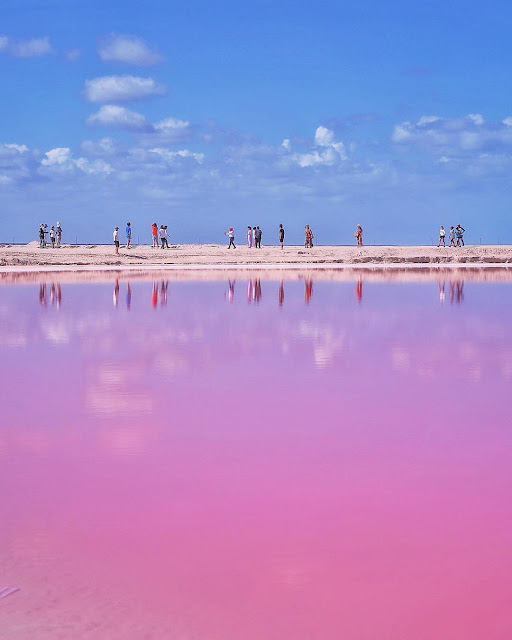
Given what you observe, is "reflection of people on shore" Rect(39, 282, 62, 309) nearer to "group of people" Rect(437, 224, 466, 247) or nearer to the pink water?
the pink water

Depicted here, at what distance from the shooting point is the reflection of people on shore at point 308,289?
733 inches

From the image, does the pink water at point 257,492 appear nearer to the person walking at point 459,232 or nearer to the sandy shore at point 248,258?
the sandy shore at point 248,258

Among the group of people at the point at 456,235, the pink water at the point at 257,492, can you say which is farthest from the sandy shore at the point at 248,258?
the pink water at the point at 257,492

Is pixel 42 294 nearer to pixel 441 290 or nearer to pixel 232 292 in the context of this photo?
pixel 232 292

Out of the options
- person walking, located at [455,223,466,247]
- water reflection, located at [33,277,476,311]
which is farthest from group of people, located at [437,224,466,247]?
water reflection, located at [33,277,476,311]

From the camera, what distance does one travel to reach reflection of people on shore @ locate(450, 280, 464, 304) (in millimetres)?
18423

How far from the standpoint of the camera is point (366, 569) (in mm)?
3500

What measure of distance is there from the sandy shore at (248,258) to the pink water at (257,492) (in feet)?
94.7

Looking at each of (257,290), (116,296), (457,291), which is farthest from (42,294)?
(457,291)

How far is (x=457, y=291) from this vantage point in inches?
842

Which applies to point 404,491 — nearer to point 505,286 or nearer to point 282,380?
point 282,380

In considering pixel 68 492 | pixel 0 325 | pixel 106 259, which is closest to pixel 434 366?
pixel 68 492

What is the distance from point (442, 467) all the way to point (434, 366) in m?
3.92

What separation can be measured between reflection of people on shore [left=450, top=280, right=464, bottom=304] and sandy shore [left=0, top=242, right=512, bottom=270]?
13437 millimetres
